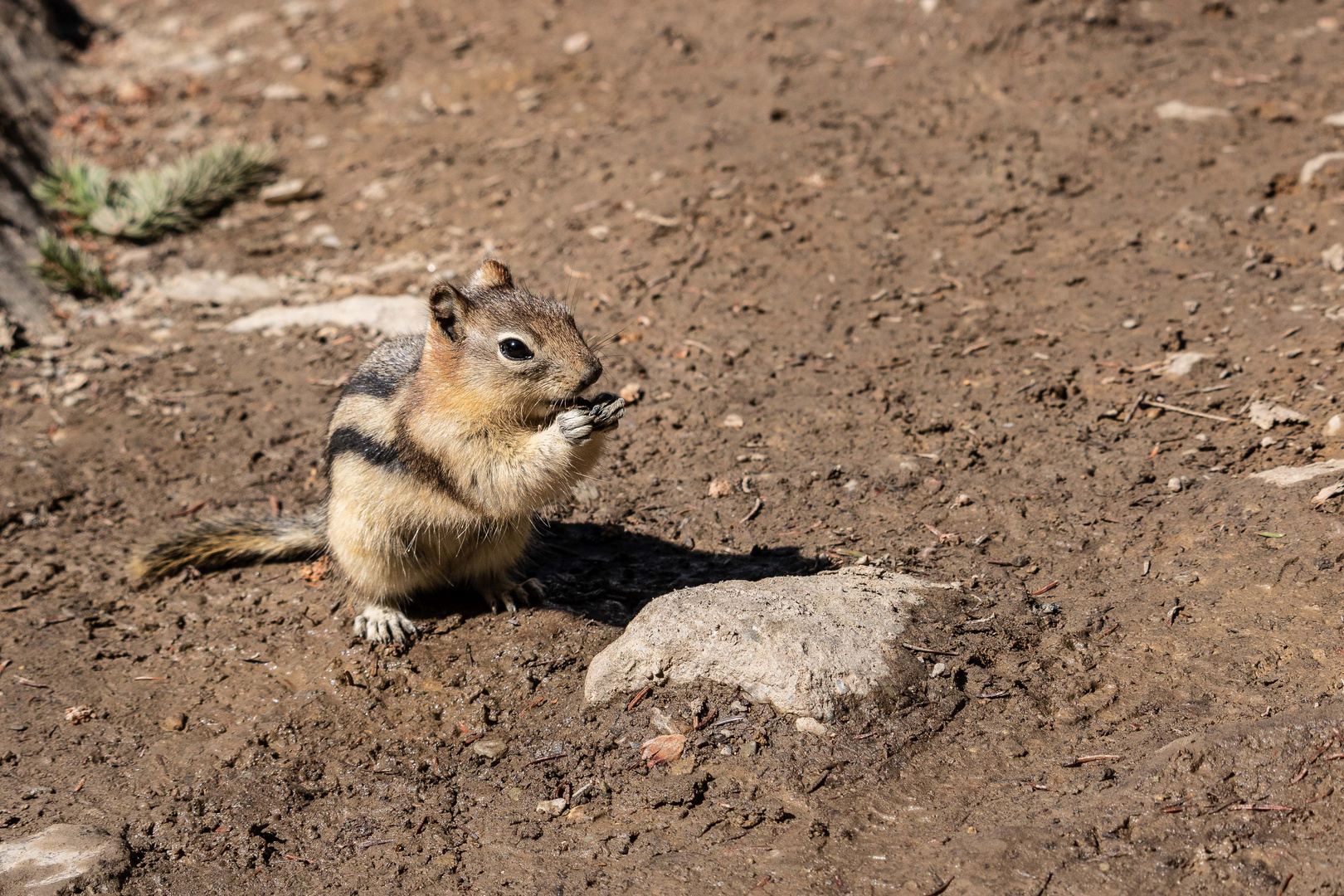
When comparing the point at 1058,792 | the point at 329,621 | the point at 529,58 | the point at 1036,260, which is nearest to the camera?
the point at 1058,792

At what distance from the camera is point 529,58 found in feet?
30.2

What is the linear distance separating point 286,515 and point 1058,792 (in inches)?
156

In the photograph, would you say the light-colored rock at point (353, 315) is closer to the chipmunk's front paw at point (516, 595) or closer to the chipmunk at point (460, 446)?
the chipmunk at point (460, 446)

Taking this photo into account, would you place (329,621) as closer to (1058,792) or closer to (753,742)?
(753,742)

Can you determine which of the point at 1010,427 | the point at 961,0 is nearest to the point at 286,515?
the point at 1010,427

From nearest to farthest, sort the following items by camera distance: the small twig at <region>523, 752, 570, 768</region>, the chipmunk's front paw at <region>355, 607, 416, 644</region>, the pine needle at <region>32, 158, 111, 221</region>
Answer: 1. the small twig at <region>523, 752, 570, 768</region>
2. the chipmunk's front paw at <region>355, 607, 416, 644</region>
3. the pine needle at <region>32, 158, 111, 221</region>

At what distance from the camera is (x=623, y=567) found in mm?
5062

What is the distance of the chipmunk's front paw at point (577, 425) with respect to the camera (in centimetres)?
396

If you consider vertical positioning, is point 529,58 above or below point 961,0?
above

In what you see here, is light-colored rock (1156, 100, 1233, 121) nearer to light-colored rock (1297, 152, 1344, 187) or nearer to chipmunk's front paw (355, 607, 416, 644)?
light-colored rock (1297, 152, 1344, 187)

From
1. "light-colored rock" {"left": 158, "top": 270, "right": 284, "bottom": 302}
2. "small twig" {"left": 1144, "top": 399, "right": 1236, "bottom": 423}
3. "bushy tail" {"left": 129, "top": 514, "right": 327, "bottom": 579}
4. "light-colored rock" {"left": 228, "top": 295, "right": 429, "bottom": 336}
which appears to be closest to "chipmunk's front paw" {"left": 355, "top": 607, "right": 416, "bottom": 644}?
"bushy tail" {"left": 129, "top": 514, "right": 327, "bottom": 579}

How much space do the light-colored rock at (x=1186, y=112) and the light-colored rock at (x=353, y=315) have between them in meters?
5.55

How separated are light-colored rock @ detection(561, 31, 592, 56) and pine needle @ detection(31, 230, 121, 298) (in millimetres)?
4400

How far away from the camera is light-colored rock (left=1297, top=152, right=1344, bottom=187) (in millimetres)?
6332
